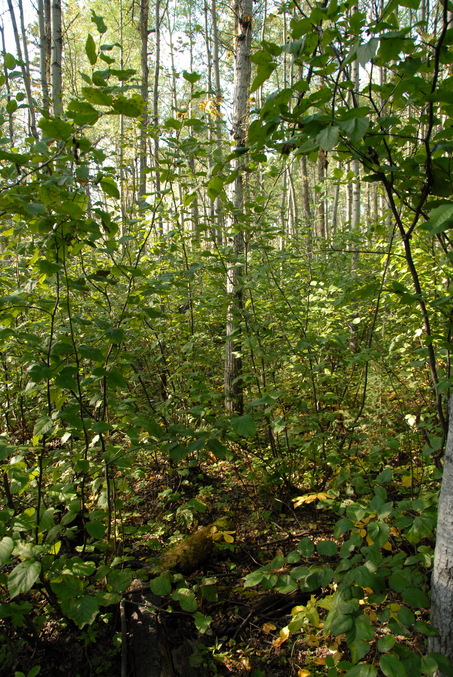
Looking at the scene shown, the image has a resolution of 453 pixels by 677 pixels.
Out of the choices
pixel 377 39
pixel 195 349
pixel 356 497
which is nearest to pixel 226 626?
pixel 356 497

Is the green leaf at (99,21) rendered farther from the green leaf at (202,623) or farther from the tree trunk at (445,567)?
the green leaf at (202,623)

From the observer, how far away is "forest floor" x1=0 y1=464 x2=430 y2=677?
1.94 meters

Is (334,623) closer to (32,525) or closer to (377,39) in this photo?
(32,525)

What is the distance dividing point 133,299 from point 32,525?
1075 millimetres

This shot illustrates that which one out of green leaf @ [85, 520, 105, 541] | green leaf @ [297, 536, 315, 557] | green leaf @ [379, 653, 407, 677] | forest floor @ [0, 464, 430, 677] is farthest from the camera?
forest floor @ [0, 464, 430, 677]

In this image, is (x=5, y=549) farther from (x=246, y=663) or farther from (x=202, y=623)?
(x=246, y=663)

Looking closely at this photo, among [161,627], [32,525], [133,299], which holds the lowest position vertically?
[161,627]

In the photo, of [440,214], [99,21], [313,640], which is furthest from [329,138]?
[313,640]

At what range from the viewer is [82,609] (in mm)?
1400

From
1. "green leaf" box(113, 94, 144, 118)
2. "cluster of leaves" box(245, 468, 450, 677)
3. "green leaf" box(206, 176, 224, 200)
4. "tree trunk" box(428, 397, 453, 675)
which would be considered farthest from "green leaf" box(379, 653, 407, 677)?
"green leaf" box(113, 94, 144, 118)

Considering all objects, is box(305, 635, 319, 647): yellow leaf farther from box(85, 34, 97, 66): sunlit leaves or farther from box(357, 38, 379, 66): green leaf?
box(85, 34, 97, 66): sunlit leaves

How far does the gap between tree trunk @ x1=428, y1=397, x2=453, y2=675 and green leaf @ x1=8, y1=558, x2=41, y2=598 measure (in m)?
1.31

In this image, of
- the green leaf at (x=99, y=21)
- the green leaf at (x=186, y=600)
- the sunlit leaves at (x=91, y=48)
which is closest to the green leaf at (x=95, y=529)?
the green leaf at (x=186, y=600)

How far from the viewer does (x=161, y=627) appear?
2047 mm
